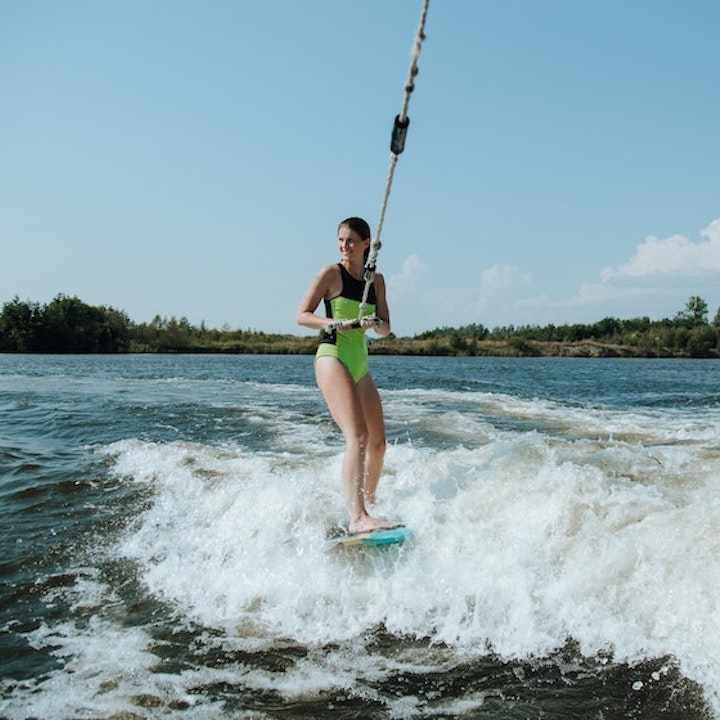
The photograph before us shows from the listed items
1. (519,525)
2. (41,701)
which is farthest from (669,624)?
(41,701)

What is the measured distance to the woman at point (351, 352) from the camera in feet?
17.6

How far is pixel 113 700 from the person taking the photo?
3207 millimetres

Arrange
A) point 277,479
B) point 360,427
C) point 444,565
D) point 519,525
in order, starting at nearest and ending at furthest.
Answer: point 444,565, point 519,525, point 360,427, point 277,479

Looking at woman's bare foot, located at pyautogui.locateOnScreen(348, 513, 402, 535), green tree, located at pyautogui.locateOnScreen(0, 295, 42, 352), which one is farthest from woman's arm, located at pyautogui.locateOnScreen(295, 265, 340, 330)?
green tree, located at pyautogui.locateOnScreen(0, 295, 42, 352)

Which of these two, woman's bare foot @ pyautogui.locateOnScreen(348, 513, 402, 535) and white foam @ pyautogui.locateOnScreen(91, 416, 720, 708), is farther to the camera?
woman's bare foot @ pyautogui.locateOnScreen(348, 513, 402, 535)

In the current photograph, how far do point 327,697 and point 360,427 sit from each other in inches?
97.5

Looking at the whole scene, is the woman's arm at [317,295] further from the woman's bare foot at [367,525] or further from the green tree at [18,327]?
the green tree at [18,327]

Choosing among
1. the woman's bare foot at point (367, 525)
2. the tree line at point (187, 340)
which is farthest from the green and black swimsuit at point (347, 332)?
the tree line at point (187, 340)

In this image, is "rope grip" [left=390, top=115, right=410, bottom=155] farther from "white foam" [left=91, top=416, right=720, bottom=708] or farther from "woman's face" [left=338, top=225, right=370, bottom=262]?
"white foam" [left=91, top=416, right=720, bottom=708]

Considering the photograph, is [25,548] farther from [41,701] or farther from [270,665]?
[270,665]

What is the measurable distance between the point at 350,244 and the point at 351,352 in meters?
0.97

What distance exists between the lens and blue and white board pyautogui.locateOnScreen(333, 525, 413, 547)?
4.67 meters

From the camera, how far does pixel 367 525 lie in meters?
4.95

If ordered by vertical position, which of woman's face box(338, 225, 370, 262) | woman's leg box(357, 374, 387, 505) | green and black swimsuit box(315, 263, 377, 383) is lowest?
woman's leg box(357, 374, 387, 505)
